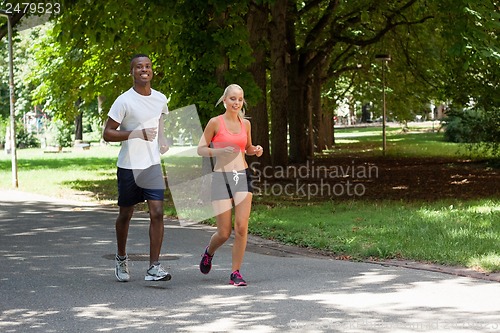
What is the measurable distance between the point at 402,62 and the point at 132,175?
30117 millimetres

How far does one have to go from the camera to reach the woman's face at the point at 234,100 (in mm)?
8883

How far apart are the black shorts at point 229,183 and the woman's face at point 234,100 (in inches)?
23.2

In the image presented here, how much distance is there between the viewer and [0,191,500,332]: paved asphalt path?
7141 millimetres

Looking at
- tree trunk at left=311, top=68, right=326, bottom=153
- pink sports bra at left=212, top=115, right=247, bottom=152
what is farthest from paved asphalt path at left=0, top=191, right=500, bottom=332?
tree trunk at left=311, top=68, right=326, bottom=153

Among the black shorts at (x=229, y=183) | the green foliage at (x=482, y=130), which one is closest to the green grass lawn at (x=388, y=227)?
the black shorts at (x=229, y=183)

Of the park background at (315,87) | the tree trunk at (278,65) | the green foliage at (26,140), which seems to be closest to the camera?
the park background at (315,87)

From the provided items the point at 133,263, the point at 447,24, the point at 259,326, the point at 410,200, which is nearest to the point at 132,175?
the point at 133,263

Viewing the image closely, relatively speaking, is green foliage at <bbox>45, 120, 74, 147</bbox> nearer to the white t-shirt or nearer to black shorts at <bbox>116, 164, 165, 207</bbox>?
black shorts at <bbox>116, 164, 165, 207</bbox>

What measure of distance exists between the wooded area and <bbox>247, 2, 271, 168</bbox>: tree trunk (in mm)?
34

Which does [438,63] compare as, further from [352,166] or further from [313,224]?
[313,224]

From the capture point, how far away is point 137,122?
29.2ft

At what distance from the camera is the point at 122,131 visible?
8.77 m

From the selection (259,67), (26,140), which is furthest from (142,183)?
(26,140)

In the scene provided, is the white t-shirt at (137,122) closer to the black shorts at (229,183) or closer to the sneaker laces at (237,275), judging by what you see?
the black shorts at (229,183)
